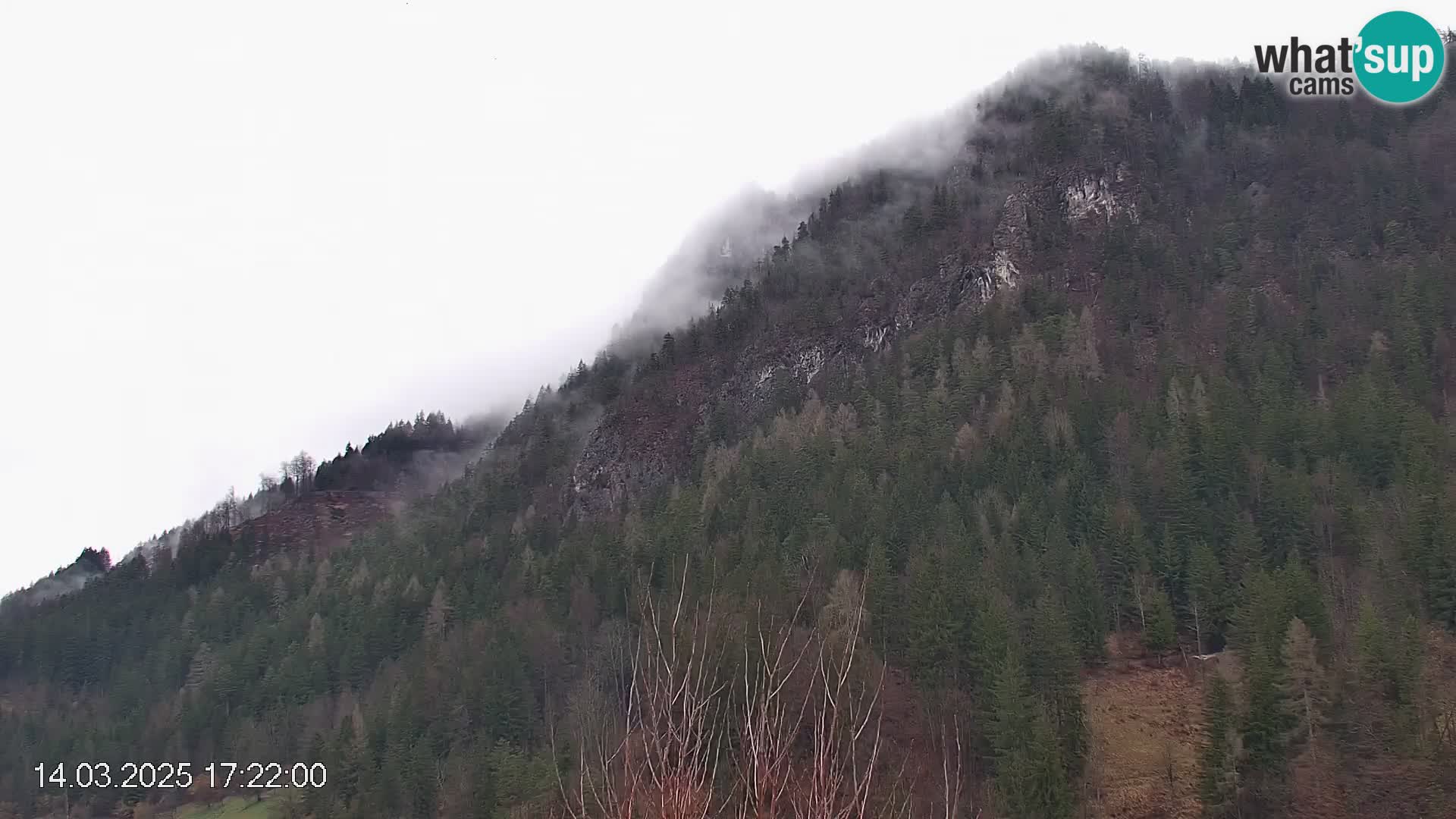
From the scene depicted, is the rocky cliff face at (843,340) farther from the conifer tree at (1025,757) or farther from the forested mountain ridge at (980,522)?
the conifer tree at (1025,757)

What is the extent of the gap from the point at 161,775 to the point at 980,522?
87610mm

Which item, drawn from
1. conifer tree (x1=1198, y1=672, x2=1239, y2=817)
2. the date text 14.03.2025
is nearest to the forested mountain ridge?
conifer tree (x1=1198, y1=672, x2=1239, y2=817)

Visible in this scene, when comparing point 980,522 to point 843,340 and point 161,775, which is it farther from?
point 161,775

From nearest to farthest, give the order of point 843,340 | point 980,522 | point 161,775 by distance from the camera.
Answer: point 980,522, point 161,775, point 843,340

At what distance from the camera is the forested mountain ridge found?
45.6 metres

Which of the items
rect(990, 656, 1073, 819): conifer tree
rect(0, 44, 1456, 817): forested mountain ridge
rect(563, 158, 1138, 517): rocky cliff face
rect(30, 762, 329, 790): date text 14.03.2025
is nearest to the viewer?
rect(990, 656, 1073, 819): conifer tree

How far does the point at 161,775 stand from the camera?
94812 millimetres

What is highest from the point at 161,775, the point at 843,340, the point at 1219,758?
the point at 843,340

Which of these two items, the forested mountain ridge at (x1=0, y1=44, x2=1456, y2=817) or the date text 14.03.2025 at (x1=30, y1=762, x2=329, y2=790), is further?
the date text 14.03.2025 at (x1=30, y1=762, x2=329, y2=790)

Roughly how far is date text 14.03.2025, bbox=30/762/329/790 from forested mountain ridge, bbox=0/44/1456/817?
4.89 ft

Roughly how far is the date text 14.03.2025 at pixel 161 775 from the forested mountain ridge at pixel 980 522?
149 centimetres

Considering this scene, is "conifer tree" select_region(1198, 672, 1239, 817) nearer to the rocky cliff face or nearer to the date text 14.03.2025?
the date text 14.03.2025

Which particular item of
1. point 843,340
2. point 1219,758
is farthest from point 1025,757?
point 843,340

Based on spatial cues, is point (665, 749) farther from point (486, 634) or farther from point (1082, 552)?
point (486, 634)
